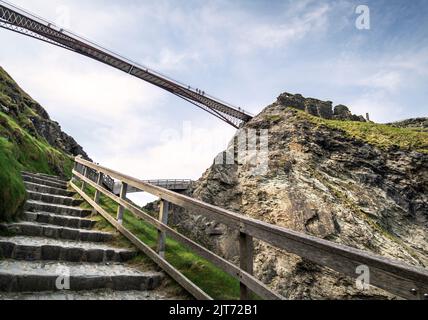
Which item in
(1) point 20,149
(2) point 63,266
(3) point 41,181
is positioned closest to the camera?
(2) point 63,266

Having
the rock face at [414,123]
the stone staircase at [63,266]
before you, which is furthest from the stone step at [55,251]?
the rock face at [414,123]

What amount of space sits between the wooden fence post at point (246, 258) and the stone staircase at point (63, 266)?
1.64m

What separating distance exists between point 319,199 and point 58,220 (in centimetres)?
996

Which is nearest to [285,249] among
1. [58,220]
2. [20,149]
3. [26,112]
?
[58,220]

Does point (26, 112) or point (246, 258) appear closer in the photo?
point (246, 258)

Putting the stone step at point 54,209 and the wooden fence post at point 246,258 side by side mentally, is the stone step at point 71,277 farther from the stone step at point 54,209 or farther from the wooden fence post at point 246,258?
the stone step at point 54,209

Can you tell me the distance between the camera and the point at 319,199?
1241cm

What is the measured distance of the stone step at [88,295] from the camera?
3.55 metres

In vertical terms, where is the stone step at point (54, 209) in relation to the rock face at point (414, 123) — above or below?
below

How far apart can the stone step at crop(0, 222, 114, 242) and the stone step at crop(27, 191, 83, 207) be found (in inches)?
78.7

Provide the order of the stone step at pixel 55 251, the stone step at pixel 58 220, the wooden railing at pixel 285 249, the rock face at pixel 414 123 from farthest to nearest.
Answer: the rock face at pixel 414 123, the stone step at pixel 58 220, the stone step at pixel 55 251, the wooden railing at pixel 285 249

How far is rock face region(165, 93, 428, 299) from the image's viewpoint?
10.9 meters

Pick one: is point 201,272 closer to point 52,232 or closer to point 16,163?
point 52,232
